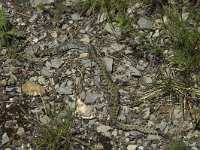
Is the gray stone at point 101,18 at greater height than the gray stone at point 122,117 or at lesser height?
greater

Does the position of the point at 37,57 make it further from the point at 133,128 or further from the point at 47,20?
the point at 133,128

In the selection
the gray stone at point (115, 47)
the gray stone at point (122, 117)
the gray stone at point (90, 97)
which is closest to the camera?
the gray stone at point (122, 117)

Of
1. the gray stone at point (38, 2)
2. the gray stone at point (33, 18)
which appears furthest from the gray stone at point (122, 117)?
the gray stone at point (38, 2)

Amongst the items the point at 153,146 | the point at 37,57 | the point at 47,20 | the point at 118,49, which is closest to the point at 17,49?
the point at 37,57

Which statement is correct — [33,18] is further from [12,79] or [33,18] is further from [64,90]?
[64,90]

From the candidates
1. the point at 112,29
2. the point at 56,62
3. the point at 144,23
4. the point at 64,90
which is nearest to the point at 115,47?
the point at 112,29

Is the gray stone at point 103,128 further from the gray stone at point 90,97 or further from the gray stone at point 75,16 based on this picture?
the gray stone at point 75,16
